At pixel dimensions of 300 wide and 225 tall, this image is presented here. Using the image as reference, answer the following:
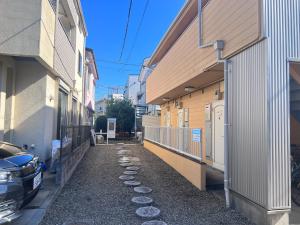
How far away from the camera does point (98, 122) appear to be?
23.0 meters

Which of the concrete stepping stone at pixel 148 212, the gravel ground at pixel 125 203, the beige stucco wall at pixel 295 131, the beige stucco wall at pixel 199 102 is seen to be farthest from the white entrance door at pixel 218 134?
the concrete stepping stone at pixel 148 212

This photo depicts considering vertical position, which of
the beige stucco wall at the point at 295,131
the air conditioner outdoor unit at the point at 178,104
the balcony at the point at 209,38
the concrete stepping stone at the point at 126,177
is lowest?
the concrete stepping stone at the point at 126,177

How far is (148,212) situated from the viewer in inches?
168

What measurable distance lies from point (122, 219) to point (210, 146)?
200 inches

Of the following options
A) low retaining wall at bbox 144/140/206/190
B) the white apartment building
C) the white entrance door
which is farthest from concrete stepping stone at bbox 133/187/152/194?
the white entrance door

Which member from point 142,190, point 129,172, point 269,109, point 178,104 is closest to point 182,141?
point 129,172

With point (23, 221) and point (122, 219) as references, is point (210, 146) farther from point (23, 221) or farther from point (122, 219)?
point (23, 221)

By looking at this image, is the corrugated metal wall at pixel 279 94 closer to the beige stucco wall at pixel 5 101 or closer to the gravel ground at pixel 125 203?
the gravel ground at pixel 125 203

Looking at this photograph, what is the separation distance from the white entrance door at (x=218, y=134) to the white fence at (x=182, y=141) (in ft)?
3.69

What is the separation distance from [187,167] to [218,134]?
1657mm

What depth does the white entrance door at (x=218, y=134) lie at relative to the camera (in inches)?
287

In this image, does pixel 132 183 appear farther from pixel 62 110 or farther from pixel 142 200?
pixel 62 110

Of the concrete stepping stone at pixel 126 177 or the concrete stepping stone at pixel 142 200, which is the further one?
the concrete stepping stone at pixel 126 177

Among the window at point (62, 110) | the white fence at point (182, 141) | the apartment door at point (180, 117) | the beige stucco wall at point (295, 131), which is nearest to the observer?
the beige stucco wall at point (295, 131)
